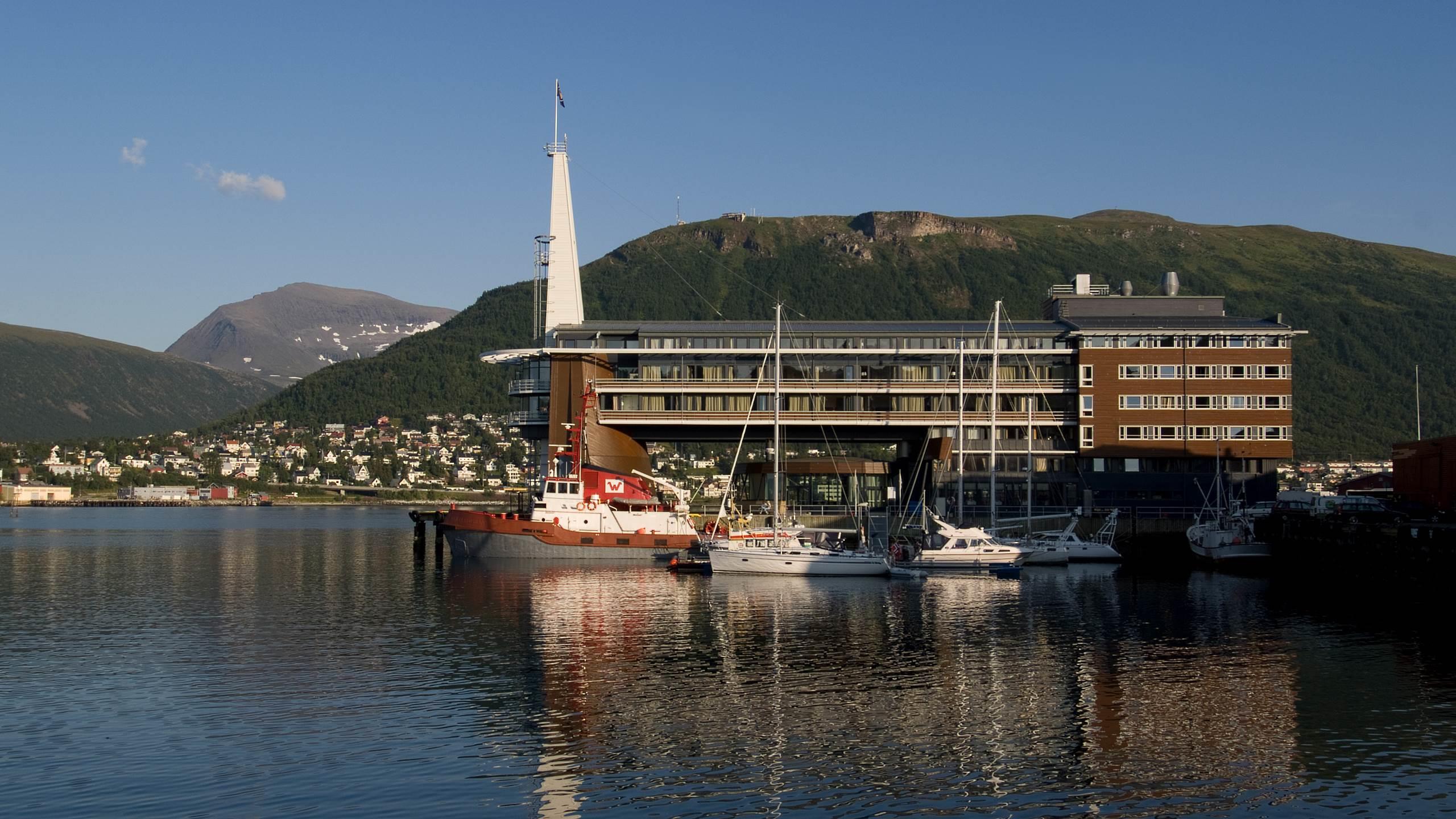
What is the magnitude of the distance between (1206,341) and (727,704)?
265 ft

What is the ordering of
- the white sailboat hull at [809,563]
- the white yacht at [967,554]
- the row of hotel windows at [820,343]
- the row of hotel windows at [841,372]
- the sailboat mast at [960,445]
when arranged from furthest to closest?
the row of hotel windows at [841,372], the row of hotel windows at [820,343], the sailboat mast at [960,445], the white yacht at [967,554], the white sailboat hull at [809,563]

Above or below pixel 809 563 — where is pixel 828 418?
above

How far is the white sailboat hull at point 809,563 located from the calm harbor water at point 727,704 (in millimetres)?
7900

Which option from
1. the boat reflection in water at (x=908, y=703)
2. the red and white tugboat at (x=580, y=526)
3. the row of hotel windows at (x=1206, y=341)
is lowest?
the boat reflection in water at (x=908, y=703)

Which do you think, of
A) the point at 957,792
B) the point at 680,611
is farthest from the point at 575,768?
Answer: the point at 680,611

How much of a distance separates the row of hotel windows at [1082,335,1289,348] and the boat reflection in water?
A: 149 feet

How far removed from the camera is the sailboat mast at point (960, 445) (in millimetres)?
92875

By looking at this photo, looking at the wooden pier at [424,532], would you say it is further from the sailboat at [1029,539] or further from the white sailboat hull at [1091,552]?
the white sailboat hull at [1091,552]

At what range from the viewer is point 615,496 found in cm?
9381

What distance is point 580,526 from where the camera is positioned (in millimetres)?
91500

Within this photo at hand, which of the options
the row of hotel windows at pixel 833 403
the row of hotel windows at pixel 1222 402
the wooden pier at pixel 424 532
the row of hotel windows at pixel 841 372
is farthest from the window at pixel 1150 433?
the wooden pier at pixel 424 532

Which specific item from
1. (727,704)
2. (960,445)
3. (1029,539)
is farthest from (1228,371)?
(727,704)

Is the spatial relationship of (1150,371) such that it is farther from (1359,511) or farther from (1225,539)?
(1359,511)

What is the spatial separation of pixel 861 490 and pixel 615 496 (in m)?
31.4
